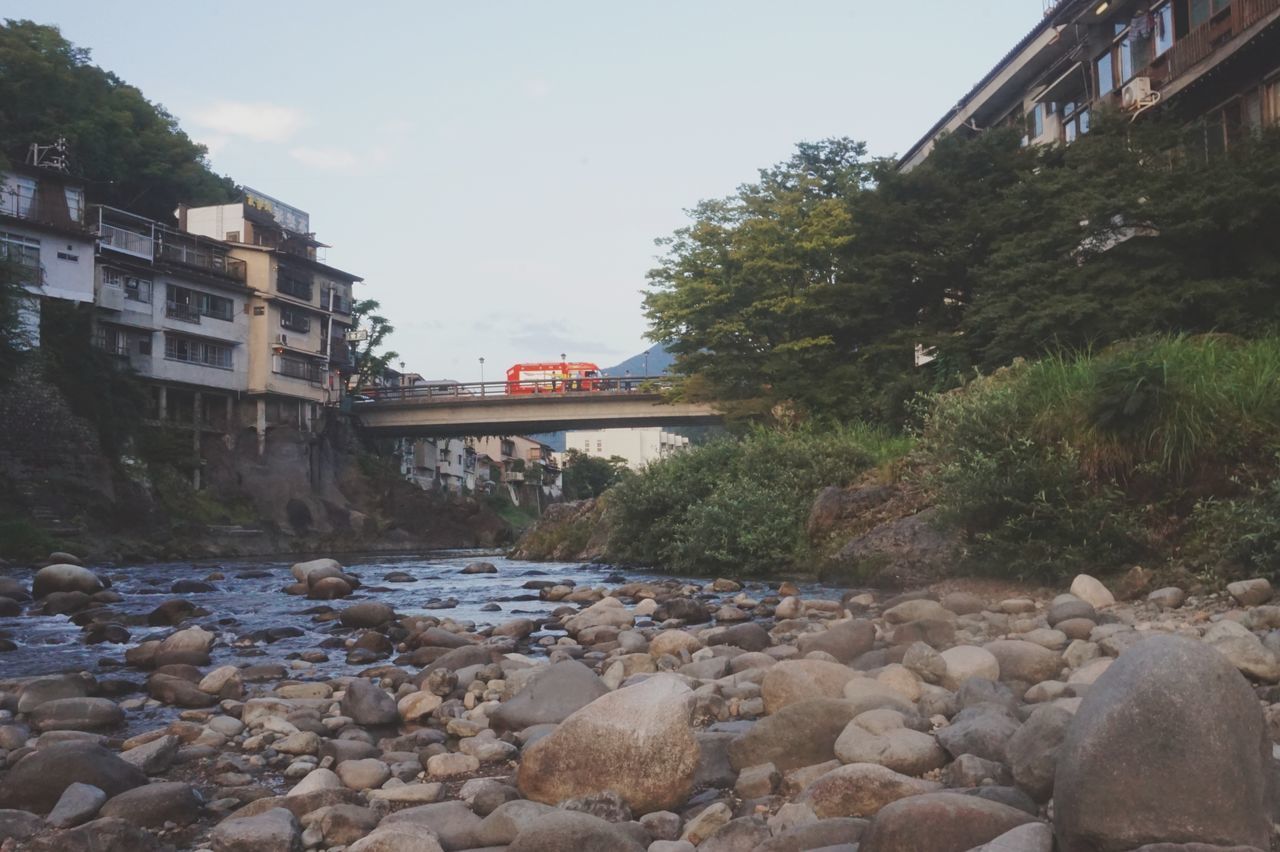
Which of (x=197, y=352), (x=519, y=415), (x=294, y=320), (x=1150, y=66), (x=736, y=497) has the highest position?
(x=294, y=320)

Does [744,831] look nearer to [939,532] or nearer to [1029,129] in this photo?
[939,532]

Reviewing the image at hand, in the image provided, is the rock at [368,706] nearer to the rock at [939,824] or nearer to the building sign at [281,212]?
the rock at [939,824]

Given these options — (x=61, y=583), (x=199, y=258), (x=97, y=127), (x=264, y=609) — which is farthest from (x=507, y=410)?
(x=264, y=609)

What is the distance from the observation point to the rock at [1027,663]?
7277 millimetres

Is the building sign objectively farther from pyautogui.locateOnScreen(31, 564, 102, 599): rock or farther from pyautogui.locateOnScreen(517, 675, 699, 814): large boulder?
pyautogui.locateOnScreen(517, 675, 699, 814): large boulder

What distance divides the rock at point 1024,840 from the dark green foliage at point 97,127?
55131 mm

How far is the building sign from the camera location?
68188mm

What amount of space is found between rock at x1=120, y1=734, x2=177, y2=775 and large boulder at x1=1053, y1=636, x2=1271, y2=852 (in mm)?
5331

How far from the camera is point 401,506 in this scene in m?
63.4

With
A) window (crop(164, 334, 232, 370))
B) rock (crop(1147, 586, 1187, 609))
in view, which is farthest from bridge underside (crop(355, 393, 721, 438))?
rock (crop(1147, 586, 1187, 609))

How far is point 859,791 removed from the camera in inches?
201

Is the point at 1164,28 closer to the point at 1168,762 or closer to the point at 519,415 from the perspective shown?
the point at 1168,762

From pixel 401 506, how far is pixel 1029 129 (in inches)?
1663

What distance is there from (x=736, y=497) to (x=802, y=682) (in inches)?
545
